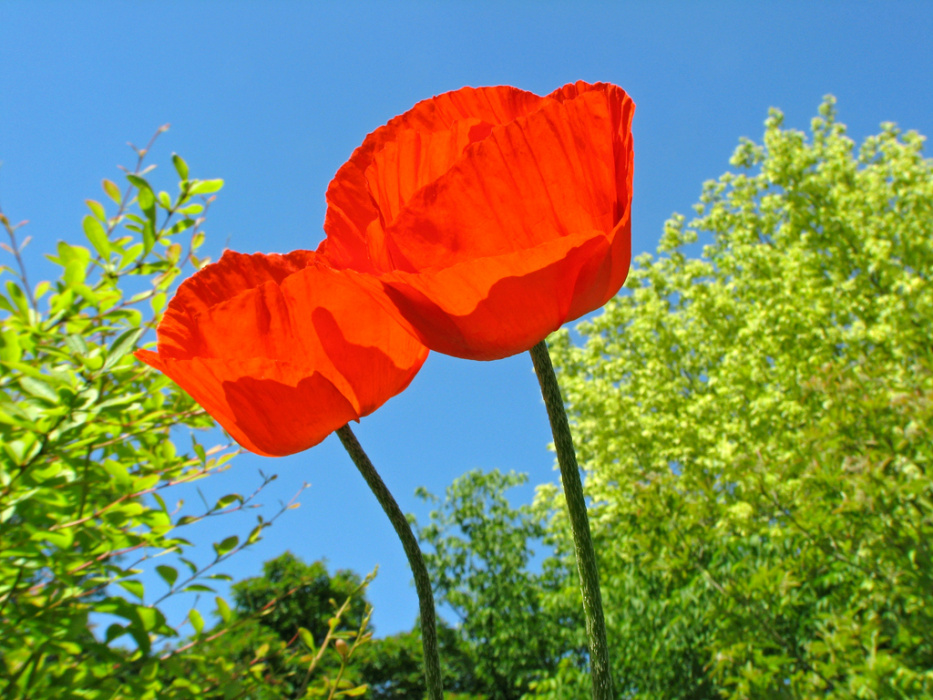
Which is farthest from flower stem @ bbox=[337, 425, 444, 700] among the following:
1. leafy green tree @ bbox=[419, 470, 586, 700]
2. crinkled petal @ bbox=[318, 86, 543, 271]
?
leafy green tree @ bbox=[419, 470, 586, 700]

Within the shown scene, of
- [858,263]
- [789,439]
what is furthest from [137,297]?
[858,263]

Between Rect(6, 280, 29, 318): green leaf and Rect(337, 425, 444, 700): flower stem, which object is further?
Rect(6, 280, 29, 318): green leaf

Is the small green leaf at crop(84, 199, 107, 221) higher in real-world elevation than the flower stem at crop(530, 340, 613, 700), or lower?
higher

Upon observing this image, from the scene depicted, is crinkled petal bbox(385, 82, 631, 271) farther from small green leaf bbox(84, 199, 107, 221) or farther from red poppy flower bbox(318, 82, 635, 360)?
small green leaf bbox(84, 199, 107, 221)

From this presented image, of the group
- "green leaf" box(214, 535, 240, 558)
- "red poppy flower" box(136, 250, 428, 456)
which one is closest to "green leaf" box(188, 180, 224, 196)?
"green leaf" box(214, 535, 240, 558)

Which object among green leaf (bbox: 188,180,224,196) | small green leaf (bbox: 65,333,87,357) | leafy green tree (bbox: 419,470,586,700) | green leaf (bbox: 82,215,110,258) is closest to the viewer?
small green leaf (bbox: 65,333,87,357)

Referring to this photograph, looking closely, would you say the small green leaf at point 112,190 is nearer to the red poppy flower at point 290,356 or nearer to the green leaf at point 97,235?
the green leaf at point 97,235

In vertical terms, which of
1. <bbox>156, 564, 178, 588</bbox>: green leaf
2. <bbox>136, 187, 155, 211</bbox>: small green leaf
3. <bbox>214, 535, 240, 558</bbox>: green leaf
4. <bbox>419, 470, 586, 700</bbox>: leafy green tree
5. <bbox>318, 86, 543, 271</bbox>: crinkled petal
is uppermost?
<bbox>419, 470, 586, 700</bbox>: leafy green tree

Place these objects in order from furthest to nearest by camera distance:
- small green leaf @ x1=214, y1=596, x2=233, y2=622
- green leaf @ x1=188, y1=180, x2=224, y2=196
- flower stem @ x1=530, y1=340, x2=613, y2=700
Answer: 1. green leaf @ x1=188, y1=180, x2=224, y2=196
2. small green leaf @ x1=214, y1=596, x2=233, y2=622
3. flower stem @ x1=530, y1=340, x2=613, y2=700

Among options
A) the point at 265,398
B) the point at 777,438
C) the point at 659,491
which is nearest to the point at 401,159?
the point at 265,398

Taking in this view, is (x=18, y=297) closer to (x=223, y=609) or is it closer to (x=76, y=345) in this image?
(x=76, y=345)

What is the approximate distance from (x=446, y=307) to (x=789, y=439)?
33.8 feet

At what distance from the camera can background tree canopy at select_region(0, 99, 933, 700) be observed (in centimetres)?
162

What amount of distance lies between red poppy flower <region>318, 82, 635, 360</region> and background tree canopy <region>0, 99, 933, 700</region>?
521mm
